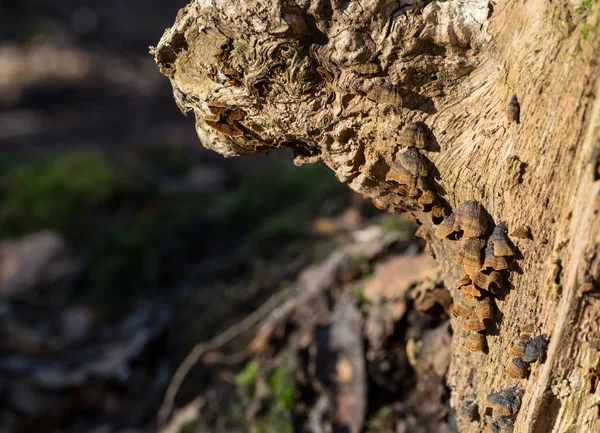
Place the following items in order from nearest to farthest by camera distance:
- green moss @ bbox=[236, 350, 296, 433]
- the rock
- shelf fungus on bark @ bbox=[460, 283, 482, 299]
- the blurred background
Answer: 1. shelf fungus on bark @ bbox=[460, 283, 482, 299]
2. green moss @ bbox=[236, 350, 296, 433]
3. the blurred background
4. the rock

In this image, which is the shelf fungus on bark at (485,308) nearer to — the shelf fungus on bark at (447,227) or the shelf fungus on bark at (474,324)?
the shelf fungus on bark at (474,324)

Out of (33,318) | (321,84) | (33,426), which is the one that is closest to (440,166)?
(321,84)

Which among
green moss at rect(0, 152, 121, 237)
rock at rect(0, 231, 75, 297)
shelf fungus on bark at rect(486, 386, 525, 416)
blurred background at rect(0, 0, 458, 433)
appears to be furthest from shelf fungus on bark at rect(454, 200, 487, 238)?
green moss at rect(0, 152, 121, 237)

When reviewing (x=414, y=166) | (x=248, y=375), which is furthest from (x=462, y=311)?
(x=248, y=375)

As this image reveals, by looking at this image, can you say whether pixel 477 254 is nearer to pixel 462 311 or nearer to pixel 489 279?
pixel 489 279

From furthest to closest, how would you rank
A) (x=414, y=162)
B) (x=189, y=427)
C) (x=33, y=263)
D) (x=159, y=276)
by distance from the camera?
(x=33, y=263) < (x=159, y=276) < (x=189, y=427) < (x=414, y=162)

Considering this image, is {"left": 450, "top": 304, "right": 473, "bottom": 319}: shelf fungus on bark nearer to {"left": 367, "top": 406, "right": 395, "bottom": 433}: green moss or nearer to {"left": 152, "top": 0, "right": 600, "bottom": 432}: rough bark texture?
{"left": 152, "top": 0, "right": 600, "bottom": 432}: rough bark texture
